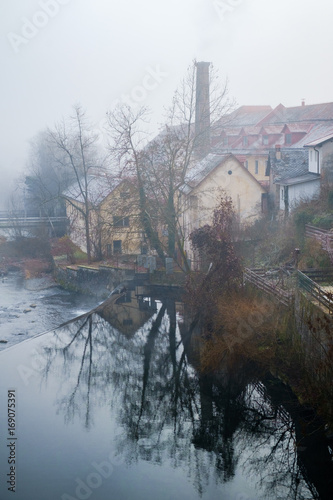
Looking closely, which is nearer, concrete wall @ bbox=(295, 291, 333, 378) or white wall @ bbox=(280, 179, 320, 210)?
concrete wall @ bbox=(295, 291, 333, 378)

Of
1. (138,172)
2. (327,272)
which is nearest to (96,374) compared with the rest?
(327,272)

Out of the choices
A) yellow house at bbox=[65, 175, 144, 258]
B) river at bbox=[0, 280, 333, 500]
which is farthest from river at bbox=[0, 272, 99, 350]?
yellow house at bbox=[65, 175, 144, 258]

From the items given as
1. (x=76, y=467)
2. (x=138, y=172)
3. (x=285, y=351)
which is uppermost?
(x=138, y=172)

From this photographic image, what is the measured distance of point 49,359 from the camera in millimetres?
14266

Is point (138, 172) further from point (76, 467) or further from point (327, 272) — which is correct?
point (76, 467)

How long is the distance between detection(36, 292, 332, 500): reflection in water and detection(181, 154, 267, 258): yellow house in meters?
9.65

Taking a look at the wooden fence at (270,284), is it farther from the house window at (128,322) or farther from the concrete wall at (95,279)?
the concrete wall at (95,279)

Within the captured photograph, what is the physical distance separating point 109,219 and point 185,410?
725 inches

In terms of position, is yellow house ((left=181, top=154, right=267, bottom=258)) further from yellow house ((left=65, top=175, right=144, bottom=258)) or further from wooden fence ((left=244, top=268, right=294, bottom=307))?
wooden fence ((left=244, top=268, right=294, bottom=307))

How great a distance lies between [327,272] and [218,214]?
17.5 ft

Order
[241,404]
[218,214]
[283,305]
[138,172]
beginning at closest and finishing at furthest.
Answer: [241,404] < [283,305] < [218,214] < [138,172]

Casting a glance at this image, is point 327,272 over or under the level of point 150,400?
over

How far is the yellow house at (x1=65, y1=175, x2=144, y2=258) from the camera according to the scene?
21594 millimetres

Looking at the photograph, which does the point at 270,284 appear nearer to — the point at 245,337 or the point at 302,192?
the point at 245,337
